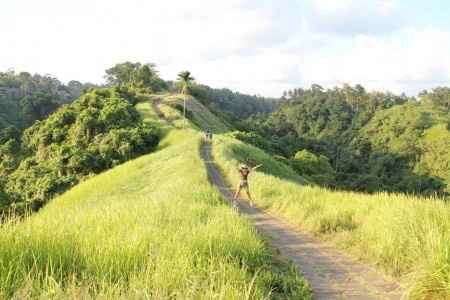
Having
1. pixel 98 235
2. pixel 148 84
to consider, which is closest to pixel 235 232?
pixel 98 235

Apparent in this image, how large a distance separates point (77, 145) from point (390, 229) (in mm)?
52288

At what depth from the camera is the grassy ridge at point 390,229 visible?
678 cm

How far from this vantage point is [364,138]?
133500mm

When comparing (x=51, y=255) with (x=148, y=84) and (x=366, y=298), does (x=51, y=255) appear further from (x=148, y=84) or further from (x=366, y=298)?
(x=148, y=84)

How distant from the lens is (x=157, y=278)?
5.59 m

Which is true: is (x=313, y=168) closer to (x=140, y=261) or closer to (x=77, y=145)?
(x=77, y=145)

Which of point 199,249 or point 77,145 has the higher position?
point 199,249

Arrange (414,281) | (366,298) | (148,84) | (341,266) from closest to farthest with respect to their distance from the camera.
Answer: (414,281) < (366,298) < (341,266) < (148,84)

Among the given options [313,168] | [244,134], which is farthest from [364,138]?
[244,134]

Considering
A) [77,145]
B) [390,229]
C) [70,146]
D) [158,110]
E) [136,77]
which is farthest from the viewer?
[136,77]

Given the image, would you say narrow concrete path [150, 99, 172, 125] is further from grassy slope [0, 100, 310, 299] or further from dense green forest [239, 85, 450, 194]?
grassy slope [0, 100, 310, 299]

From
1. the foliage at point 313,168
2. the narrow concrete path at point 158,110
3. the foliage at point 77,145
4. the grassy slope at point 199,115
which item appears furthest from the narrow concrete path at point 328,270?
the grassy slope at point 199,115

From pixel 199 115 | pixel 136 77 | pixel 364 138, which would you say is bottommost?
pixel 364 138

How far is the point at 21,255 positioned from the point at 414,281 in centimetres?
509
